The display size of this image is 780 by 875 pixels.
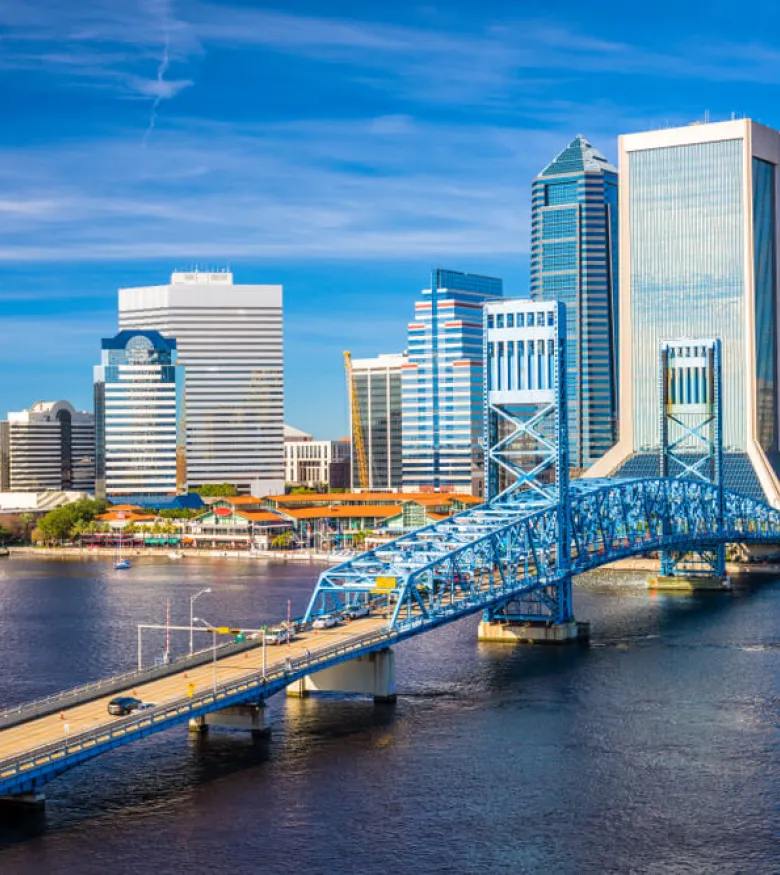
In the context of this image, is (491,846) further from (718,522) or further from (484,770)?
(718,522)

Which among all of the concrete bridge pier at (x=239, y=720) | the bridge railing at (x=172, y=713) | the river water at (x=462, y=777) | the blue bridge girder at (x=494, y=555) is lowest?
the river water at (x=462, y=777)

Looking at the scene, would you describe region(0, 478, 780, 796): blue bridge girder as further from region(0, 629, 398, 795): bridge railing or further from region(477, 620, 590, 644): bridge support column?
region(477, 620, 590, 644): bridge support column

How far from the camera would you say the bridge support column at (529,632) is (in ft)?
389

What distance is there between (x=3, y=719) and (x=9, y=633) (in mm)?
56749

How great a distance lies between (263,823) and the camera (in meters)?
67.7

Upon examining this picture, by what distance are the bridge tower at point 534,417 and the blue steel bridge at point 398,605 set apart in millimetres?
206

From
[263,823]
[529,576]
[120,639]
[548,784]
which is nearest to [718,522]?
[529,576]

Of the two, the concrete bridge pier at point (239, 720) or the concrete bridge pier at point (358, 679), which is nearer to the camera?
the concrete bridge pier at point (239, 720)

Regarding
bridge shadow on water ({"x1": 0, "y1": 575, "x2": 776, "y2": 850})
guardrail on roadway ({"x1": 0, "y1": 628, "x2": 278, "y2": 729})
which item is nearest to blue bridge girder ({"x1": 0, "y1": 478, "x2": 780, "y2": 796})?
bridge shadow on water ({"x1": 0, "y1": 575, "x2": 776, "y2": 850})

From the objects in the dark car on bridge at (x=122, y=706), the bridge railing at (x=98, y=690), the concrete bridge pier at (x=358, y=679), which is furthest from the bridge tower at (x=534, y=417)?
the dark car on bridge at (x=122, y=706)

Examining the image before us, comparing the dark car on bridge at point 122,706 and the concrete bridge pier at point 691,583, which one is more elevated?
the dark car on bridge at point 122,706

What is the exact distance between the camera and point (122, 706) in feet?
247

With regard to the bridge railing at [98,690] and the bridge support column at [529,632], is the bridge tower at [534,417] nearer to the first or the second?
the bridge support column at [529,632]

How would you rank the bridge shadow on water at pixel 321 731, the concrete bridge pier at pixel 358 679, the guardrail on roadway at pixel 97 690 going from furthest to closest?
the concrete bridge pier at pixel 358 679 → the guardrail on roadway at pixel 97 690 → the bridge shadow on water at pixel 321 731
